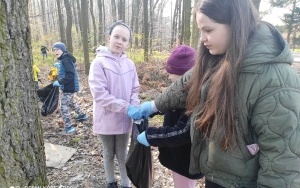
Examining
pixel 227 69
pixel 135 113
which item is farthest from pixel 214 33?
pixel 135 113

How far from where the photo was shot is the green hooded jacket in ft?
3.96

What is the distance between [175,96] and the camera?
6.32 ft

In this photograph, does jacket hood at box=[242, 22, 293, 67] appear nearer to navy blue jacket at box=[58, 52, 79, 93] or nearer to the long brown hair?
the long brown hair

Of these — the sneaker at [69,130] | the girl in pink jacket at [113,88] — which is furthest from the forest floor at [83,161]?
the girl in pink jacket at [113,88]

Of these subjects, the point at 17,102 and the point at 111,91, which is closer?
the point at 17,102

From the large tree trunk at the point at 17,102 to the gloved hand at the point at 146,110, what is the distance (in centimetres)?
97

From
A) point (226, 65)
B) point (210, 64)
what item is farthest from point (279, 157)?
point (210, 64)

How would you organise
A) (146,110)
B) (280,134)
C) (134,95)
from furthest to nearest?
(134,95), (146,110), (280,134)

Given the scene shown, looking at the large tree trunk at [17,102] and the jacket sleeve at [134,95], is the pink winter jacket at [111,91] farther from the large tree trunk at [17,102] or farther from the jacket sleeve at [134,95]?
the large tree trunk at [17,102]

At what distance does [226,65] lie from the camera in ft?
4.38

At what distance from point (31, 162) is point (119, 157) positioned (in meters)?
1.36

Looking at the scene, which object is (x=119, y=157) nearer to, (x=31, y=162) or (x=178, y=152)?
(x=178, y=152)

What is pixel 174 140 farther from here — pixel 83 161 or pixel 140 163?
pixel 83 161

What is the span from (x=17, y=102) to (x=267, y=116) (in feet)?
4.24
